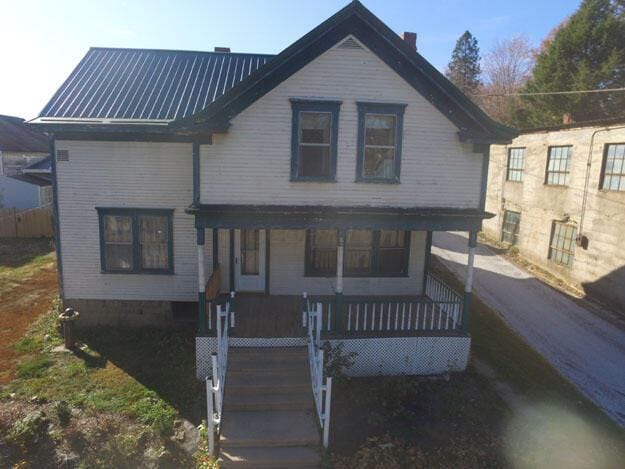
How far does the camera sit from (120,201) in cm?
1173

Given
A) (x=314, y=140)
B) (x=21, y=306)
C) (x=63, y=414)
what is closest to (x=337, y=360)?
(x=314, y=140)

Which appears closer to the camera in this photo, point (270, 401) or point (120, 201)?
point (270, 401)

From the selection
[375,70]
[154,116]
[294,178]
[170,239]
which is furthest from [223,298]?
[375,70]

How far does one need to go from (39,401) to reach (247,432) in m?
4.63

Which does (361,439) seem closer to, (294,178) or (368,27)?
(294,178)

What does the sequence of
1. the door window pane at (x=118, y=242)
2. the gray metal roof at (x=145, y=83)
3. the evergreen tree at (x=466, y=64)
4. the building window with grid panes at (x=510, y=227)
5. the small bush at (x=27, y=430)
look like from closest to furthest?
the small bush at (x=27, y=430) < the gray metal roof at (x=145, y=83) < the door window pane at (x=118, y=242) < the building window with grid panes at (x=510, y=227) < the evergreen tree at (x=466, y=64)

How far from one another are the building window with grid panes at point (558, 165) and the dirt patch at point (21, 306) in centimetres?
2186

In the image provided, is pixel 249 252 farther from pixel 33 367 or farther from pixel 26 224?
pixel 26 224

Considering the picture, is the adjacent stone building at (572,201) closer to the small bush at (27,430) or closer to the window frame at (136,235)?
the window frame at (136,235)

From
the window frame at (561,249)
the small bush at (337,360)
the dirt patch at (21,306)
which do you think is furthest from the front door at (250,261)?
the window frame at (561,249)

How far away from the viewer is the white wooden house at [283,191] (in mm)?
9906

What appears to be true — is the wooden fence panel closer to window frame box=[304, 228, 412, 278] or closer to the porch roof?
window frame box=[304, 228, 412, 278]

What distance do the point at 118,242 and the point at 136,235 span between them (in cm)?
59

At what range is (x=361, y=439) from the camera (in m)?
7.93
